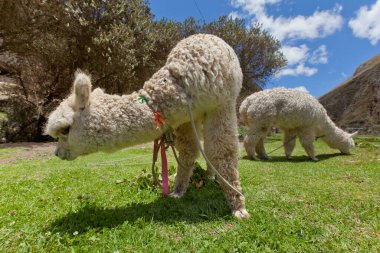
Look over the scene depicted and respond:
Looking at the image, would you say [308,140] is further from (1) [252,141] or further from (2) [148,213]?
(2) [148,213]

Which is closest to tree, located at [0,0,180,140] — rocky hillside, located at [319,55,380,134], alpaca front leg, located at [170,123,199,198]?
alpaca front leg, located at [170,123,199,198]

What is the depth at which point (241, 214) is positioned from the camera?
3.54m

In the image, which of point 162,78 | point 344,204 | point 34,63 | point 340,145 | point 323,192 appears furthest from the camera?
point 34,63

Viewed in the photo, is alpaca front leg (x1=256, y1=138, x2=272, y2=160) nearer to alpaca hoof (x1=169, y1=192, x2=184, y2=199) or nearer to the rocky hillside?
alpaca hoof (x1=169, y1=192, x2=184, y2=199)

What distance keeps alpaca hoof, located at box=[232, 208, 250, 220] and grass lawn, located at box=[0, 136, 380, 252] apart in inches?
3.5

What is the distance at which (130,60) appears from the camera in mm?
15984

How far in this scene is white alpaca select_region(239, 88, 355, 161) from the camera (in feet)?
30.6

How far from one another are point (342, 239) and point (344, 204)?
128 cm

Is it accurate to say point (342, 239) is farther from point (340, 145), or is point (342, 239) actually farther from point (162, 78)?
point (340, 145)

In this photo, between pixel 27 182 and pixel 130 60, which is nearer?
pixel 27 182

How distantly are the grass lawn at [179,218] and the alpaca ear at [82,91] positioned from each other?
1.28 metres

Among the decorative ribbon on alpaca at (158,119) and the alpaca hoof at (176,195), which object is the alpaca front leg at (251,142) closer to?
the alpaca hoof at (176,195)

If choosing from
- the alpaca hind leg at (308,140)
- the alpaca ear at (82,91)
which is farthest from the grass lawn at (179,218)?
the alpaca hind leg at (308,140)

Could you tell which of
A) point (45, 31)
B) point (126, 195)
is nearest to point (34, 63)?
point (45, 31)
